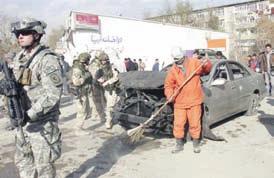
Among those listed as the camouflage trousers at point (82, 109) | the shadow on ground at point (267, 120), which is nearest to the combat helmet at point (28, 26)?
the camouflage trousers at point (82, 109)

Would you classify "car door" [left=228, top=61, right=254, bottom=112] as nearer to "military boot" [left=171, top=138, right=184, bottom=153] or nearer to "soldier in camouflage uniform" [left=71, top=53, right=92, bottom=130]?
"military boot" [left=171, top=138, right=184, bottom=153]

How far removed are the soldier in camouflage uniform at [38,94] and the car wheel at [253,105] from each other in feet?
20.2

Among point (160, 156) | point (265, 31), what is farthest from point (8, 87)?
point (265, 31)

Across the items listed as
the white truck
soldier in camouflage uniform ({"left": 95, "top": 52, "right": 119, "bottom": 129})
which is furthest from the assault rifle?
the white truck

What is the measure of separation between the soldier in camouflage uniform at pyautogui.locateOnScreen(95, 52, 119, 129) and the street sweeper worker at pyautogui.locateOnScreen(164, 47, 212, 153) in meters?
1.99

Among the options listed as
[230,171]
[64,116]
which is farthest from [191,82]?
[64,116]

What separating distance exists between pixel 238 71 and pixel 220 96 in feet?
5.03

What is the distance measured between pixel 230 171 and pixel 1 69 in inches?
131

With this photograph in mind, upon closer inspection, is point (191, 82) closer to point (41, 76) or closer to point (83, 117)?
point (83, 117)

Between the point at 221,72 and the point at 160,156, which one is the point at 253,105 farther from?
the point at 160,156

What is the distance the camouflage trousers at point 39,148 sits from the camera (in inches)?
150

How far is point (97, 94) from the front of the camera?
870cm

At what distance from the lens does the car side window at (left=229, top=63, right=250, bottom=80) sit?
28.9 ft

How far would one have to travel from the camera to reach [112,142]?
755 cm
